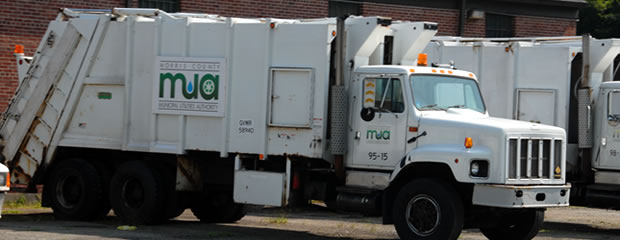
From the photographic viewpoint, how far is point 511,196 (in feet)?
44.2

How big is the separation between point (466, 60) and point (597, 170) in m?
3.49

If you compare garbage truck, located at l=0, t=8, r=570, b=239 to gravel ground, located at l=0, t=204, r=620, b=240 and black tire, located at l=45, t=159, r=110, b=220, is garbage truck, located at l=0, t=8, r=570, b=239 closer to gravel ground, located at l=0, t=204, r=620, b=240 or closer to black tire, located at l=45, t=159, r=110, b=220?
black tire, located at l=45, t=159, r=110, b=220

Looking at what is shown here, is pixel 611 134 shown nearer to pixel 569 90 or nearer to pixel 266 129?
pixel 569 90

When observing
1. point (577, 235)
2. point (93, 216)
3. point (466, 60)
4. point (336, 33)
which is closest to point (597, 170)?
point (577, 235)

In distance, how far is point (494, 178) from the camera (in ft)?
44.5

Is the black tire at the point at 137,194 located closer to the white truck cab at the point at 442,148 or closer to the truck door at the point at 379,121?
the white truck cab at the point at 442,148

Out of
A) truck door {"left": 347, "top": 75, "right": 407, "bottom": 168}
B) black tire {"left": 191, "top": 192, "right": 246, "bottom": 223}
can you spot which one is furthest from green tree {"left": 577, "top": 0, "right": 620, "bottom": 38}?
truck door {"left": 347, "top": 75, "right": 407, "bottom": 168}

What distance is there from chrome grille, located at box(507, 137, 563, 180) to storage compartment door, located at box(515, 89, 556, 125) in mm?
4518

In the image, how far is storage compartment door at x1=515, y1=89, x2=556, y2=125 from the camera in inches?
743

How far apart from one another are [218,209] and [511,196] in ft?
19.1

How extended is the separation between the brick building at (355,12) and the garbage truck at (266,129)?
2533 millimetres

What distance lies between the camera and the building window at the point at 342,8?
25.9 meters

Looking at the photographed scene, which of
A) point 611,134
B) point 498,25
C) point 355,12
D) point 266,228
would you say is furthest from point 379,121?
point 498,25

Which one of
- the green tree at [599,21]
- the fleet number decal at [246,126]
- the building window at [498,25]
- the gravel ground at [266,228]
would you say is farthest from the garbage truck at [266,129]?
the green tree at [599,21]
